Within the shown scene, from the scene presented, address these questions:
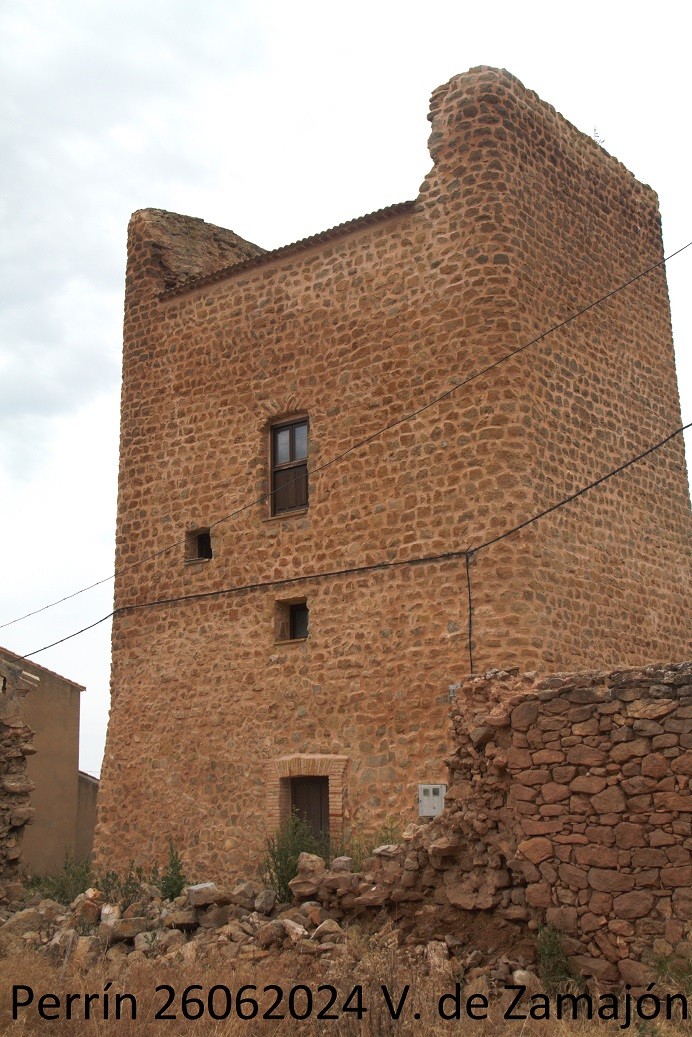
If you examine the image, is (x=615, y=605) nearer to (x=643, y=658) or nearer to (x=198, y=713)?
(x=643, y=658)

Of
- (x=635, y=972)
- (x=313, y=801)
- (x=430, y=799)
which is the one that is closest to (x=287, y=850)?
(x=313, y=801)

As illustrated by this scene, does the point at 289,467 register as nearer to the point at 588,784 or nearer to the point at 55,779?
the point at 588,784

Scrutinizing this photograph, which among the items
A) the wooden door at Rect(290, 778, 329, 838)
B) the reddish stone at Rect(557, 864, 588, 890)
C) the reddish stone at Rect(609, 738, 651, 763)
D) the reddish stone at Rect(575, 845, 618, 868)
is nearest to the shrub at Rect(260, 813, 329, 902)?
the wooden door at Rect(290, 778, 329, 838)

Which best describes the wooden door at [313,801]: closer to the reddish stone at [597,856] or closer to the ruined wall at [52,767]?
the reddish stone at [597,856]

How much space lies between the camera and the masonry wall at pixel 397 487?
1288cm

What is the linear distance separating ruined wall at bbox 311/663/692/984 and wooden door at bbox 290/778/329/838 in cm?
361

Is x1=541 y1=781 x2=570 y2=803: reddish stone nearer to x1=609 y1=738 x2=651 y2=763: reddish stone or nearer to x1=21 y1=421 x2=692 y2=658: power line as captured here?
x1=609 y1=738 x2=651 y2=763: reddish stone

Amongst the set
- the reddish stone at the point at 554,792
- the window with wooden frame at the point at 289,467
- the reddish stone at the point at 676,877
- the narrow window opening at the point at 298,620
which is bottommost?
the reddish stone at the point at 676,877

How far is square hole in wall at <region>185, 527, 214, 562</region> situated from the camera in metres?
15.5

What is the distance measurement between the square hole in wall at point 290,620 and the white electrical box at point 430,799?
8.97 ft

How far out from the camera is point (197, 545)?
15.6 meters

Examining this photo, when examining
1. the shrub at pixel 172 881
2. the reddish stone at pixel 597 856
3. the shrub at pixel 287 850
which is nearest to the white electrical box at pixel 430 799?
the shrub at pixel 287 850

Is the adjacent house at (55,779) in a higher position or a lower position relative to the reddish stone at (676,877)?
higher

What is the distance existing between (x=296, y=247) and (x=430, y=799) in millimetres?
7213
